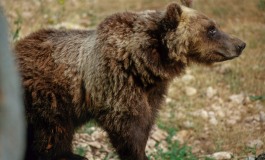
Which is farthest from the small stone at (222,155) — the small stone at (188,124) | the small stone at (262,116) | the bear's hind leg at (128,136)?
the bear's hind leg at (128,136)

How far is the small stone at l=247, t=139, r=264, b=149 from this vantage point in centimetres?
Answer: 647

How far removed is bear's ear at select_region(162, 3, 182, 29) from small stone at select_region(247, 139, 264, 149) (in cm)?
227

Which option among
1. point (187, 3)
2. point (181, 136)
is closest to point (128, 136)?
point (187, 3)

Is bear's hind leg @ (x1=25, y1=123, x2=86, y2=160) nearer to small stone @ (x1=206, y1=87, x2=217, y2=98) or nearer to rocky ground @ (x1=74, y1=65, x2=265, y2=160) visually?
rocky ground @ (x1=74, y1=65, x2=265, y2=160)

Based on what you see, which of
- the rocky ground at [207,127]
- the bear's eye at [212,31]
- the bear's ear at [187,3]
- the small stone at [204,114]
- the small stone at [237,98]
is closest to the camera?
the bear's eye at [212,31]

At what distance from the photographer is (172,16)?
490cm

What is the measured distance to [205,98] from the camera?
26.2ft

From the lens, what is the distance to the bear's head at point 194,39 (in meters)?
4.93

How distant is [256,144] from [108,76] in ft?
8.48

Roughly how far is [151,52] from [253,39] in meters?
5.12

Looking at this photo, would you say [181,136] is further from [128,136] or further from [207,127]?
[128,136]

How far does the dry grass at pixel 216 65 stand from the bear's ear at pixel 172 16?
7.23 feet

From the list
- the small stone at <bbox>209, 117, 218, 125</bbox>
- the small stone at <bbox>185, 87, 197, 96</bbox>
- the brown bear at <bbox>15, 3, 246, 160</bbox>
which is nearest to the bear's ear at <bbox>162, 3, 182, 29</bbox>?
the brown bear at <bbox>15, 3, 246, 160</bbox>

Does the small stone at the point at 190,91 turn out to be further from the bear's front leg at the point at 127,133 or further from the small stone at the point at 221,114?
the bear's front leg at the point at 127,133
